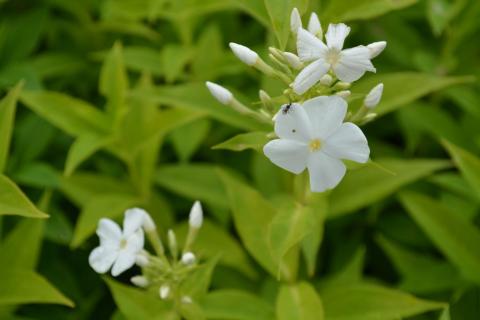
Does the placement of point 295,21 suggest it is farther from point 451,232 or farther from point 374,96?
point 451,232

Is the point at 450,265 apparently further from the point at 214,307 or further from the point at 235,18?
the point at 235,18

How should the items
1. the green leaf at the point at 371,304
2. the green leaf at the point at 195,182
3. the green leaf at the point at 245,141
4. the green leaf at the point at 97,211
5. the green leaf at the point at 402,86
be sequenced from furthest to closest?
the green leaf at the point at 195,182, the green leaf at the point at 97,211, the green leaf at the point at 402,86, the green leaf at the point at 371,304, the green leaf at the point at 245,141

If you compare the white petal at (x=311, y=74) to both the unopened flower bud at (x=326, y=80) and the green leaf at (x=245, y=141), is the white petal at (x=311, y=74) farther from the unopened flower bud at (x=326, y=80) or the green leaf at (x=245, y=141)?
the green leaf at (x=245, y=141)

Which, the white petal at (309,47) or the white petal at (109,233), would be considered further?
the white petal at (109,233)

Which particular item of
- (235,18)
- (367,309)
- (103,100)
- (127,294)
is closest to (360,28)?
(235,18)

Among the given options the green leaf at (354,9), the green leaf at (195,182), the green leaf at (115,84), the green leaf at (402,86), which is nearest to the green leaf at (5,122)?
the green leaf at (115,84)
